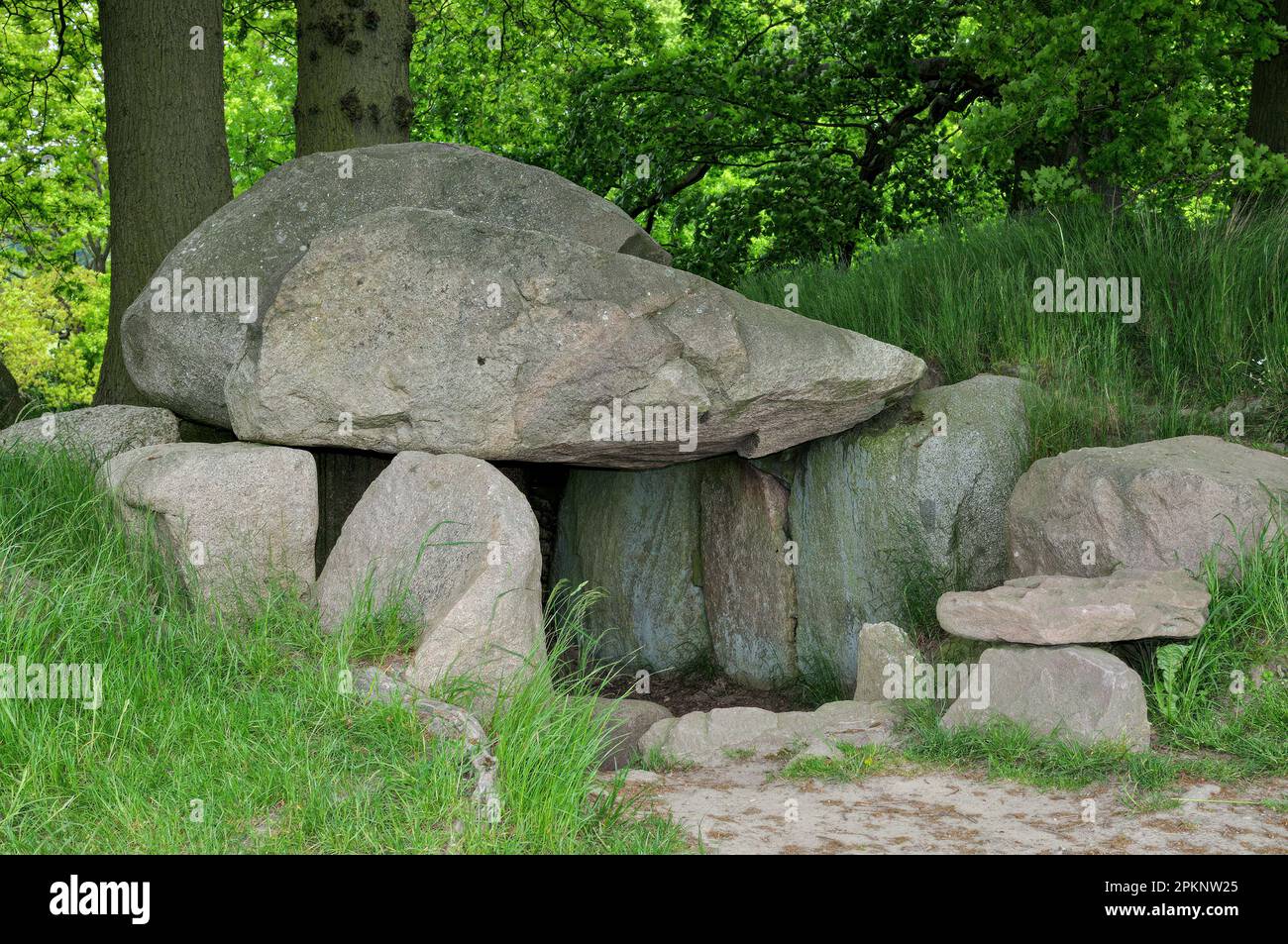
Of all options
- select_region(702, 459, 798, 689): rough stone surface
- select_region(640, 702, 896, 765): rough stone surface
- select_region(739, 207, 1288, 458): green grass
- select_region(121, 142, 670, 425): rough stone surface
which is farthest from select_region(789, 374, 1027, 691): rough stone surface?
select_region(121, 142, 670, 425): rough stone surface

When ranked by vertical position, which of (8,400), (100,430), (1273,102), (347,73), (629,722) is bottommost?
(629,722)

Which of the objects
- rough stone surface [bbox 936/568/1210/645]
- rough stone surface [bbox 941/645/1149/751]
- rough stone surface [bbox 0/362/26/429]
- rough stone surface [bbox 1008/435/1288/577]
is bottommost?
rough stone surface [bbox 941/645/1149/751]

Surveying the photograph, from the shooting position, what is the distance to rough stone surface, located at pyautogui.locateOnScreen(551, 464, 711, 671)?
8.48 meters

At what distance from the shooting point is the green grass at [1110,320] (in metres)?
6.98

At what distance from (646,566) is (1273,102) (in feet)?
19.4

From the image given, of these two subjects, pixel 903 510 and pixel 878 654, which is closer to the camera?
pixel 878 654

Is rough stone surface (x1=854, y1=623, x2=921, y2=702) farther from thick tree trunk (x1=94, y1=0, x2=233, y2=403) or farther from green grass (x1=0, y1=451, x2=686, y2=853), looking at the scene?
thick tree trunk (x1=94, y1=0, x2=233, y2=403)

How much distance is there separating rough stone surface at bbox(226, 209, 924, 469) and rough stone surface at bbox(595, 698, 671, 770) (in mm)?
1605

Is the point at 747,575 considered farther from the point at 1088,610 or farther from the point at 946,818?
the point at 946,818

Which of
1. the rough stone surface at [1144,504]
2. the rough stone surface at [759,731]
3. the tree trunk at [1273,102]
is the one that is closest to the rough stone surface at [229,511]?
the rough stone surface at [759,731]

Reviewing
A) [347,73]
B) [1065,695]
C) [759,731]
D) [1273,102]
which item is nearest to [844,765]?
[759,731]

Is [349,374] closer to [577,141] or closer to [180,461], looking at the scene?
[180,461]

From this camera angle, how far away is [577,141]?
11.8 meters

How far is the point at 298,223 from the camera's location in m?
7.08
